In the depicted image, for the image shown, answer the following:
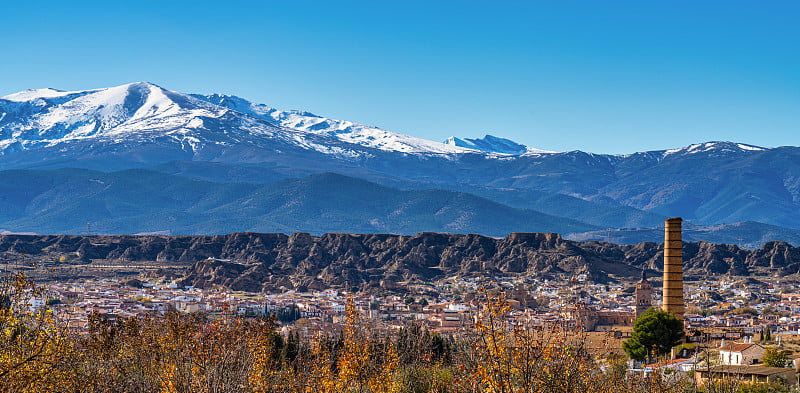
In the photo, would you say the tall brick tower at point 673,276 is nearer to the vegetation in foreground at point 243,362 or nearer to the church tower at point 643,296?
the church tower at point 643,296

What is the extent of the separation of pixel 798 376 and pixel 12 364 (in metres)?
35.0

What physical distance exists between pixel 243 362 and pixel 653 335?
1705 inches

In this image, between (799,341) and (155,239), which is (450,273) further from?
(799,341)

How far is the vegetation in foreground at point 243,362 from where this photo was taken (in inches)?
888

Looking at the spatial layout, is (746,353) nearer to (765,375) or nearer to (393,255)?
(765,375)

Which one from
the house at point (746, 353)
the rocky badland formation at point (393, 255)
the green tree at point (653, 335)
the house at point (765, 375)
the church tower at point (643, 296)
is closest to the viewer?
the house at point (765, 375)

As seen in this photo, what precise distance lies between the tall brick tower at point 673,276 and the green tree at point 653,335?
25.1ft

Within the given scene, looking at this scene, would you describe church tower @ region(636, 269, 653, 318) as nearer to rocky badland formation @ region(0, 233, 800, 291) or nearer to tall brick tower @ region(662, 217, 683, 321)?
tall brick tower @ region(662, 217, 683, 321)

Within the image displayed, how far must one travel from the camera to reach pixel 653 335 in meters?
64.9

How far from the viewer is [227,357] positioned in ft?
79.3

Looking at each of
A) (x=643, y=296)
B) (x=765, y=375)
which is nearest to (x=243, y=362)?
(x=765, y=375)

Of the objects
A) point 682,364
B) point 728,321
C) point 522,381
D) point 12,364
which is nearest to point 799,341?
point 682,364

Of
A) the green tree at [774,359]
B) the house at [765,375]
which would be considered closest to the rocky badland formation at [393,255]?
the green tree at [774,359]

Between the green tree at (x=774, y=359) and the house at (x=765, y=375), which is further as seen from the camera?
the green tree at (x=774, y=359)
